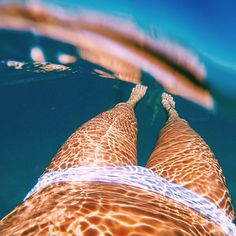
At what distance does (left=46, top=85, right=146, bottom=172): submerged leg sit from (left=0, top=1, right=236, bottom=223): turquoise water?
3829mm

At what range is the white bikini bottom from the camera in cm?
268

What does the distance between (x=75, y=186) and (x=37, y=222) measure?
72 centimetres

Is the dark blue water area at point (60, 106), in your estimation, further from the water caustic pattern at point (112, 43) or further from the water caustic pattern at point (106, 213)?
the water caustic pattern at point (106, 213)

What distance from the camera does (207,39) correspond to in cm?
898

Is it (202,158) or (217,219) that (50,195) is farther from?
(202,158)

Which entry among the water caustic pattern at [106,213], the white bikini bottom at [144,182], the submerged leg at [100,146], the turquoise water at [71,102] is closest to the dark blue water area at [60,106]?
the turquoise water at [71,102]

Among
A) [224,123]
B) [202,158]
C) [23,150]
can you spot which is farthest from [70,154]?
[23,150]

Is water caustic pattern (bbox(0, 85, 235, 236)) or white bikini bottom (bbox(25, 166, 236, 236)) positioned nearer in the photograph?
water caustic pattern (bbox(0, 85, 235, 236))

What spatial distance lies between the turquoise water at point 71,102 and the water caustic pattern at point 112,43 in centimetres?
52

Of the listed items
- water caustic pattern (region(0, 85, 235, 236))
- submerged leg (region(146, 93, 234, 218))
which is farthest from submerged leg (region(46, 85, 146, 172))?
water caustic pattern (region(0, 85, 235, 236))

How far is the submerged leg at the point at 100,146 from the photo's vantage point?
3994mm

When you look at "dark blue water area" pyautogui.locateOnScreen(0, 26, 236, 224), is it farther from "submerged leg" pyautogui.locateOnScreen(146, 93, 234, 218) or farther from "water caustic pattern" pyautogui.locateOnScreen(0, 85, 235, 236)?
"water caustic pattern" pyautogui.locateOnScreen(0, 85, 235, 236)

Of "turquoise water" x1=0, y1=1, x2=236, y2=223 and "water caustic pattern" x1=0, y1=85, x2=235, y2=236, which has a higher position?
"turquoise water" x1=0, y1=1, x2=236, y2=223

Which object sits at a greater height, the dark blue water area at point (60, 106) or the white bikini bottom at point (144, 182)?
the dark blue water area at point (60, 106)
